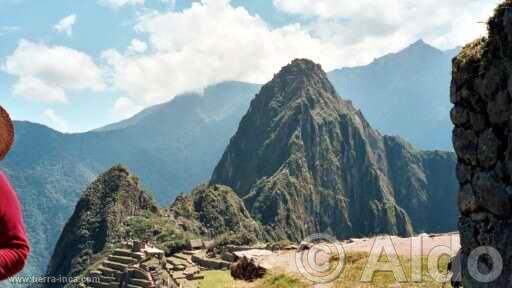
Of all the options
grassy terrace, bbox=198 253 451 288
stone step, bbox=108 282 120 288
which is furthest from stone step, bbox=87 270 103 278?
grassy terrace, bbox=198 253 451 288

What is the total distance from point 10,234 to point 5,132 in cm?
66

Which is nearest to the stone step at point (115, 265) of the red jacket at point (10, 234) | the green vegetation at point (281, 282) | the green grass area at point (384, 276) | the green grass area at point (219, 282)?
the green grass area at point (219, 282)

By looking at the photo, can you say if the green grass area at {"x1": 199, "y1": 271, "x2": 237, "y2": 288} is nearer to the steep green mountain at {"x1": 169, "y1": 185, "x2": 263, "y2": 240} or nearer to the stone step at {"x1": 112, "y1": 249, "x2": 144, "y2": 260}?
the stone step at {"x1": 112, "y1": 249, "x2": 144, "y2": 260}

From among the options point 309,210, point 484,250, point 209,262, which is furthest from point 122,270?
point 309,210

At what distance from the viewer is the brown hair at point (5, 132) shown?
10.1 ft

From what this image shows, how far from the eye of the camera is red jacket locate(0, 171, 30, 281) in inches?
124

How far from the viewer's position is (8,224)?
319 cm

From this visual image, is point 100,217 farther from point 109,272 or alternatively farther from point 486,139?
point 486,139

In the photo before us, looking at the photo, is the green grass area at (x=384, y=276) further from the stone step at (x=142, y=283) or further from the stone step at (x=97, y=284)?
the stone step at (x=97, y=284)

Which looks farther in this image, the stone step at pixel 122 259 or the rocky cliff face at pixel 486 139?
the stone step at pixel 122 259

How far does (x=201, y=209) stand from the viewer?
4493 inches

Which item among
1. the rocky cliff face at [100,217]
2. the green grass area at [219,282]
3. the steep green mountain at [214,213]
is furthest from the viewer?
the steep green mountain at [214,213]

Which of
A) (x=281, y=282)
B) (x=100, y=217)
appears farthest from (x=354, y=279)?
(x=100, y=217)

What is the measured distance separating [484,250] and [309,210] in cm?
17738
